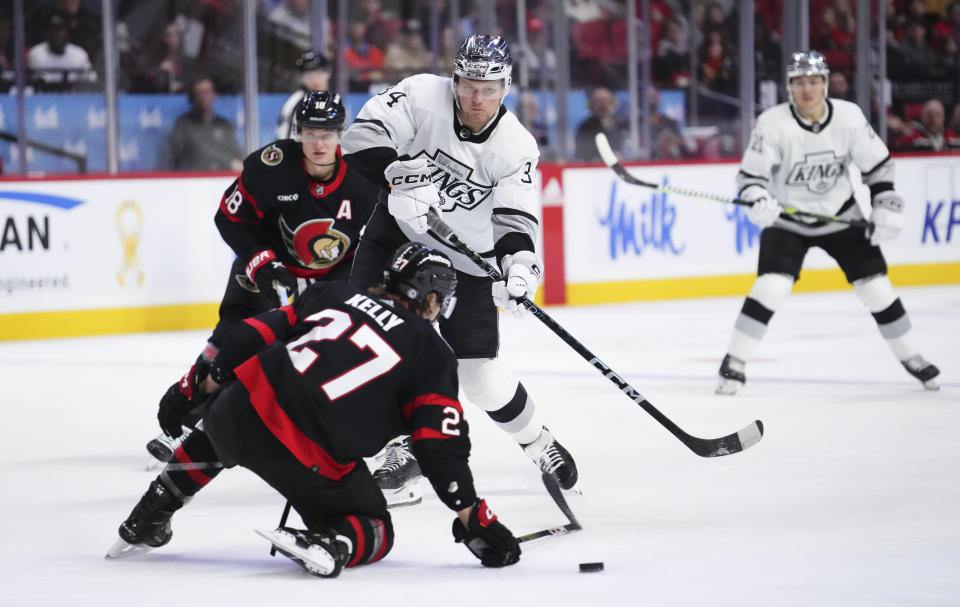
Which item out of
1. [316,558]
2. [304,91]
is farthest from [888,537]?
[304,91]

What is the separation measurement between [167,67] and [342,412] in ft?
19.7

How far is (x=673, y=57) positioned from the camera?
10.2 metres

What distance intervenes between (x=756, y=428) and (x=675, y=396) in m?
1.78

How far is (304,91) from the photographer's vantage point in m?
5.82

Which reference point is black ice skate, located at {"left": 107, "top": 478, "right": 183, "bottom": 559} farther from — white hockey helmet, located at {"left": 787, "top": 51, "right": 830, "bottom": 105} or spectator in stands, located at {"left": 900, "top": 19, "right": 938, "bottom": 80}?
spectator in stands, located at {"left": 900, "top": 19, "right": 938, "bottom": 80}

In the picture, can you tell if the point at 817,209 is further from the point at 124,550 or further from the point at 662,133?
the point at 662,133

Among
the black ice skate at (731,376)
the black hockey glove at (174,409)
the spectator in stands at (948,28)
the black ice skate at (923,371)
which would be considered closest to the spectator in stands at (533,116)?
the spectator in stands at (948,28)

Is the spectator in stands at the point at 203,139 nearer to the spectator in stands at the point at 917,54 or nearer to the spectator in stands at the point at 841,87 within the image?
the spectator in stands at the point at 841,87

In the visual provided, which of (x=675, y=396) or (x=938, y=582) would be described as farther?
(x=675, y=396)

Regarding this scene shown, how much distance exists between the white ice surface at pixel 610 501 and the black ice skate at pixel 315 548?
0.04 metres

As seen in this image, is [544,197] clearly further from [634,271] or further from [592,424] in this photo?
[592,424]

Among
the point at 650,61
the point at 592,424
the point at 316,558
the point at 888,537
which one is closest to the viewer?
the point at 316,558

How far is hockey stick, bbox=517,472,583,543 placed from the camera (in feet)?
10.2

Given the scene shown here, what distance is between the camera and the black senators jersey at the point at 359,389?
2.69 m
